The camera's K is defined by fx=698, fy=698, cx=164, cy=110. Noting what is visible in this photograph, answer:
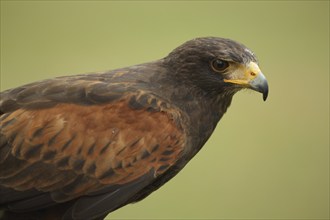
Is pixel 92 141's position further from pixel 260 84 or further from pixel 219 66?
pixel 260 84

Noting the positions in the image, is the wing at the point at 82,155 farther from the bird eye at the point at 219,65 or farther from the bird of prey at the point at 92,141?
the bird eye at the point at 219,65

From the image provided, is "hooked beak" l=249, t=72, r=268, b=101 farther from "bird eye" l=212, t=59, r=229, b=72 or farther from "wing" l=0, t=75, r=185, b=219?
"wing" l=0, t=75, r=185, b=219

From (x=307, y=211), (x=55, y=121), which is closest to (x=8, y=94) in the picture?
→ (x=55, y=121)

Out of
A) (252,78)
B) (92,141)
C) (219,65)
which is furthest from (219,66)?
(92,141)

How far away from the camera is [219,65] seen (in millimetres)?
4520

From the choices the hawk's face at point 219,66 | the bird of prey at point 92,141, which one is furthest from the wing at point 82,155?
the hawk's face at point 219,66

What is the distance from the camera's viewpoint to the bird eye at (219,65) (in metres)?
4.50

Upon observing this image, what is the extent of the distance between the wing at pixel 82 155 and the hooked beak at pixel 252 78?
0.54 m

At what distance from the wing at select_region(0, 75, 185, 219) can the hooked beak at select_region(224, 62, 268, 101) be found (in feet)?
1.77

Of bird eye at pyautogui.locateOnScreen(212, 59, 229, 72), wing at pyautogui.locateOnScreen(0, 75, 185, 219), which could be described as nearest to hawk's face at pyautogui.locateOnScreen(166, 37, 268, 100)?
bird eye at pyautogui.locateOnScreen(212, 59, 229, 72)

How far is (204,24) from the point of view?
1087cm

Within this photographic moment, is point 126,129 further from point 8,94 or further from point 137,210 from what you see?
point 137,210

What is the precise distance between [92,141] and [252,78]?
1.09 metres

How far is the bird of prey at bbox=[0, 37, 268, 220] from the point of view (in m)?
4.30
